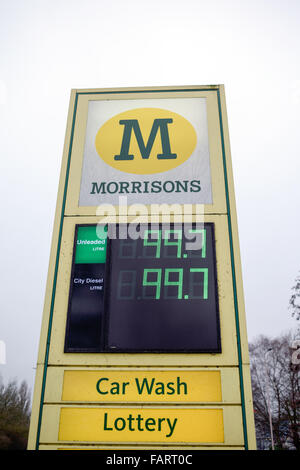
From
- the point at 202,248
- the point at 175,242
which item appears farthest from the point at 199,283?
the point at 175,242

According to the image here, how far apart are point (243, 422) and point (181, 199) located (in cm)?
245

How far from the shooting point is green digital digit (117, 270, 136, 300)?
3.75m

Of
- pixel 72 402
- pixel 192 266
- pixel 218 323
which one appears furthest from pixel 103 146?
pixel 72 402

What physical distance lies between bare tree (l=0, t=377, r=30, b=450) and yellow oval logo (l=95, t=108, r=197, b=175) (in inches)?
862

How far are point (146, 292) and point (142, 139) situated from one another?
218 cm

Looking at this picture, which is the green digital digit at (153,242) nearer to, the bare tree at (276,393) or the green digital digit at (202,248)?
the green digital digit at (202,248)

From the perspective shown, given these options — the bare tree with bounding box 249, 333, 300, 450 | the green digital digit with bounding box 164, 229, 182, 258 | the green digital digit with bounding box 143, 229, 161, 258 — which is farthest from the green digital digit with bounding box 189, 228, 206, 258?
the bare tree with bounding box 249, 333, 300, 450

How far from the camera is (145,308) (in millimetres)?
3678

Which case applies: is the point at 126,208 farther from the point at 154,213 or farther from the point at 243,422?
the point at 243,422

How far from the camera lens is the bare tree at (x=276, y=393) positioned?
19859 mm

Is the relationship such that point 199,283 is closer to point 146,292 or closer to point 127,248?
point 146,292

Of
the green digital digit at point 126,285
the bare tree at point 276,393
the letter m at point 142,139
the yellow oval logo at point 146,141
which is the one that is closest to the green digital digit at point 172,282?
the green digital digit at point 126,285

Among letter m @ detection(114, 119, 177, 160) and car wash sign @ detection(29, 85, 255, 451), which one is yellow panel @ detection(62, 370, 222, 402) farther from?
letter m @ detection(114, 119, 177, 160)
